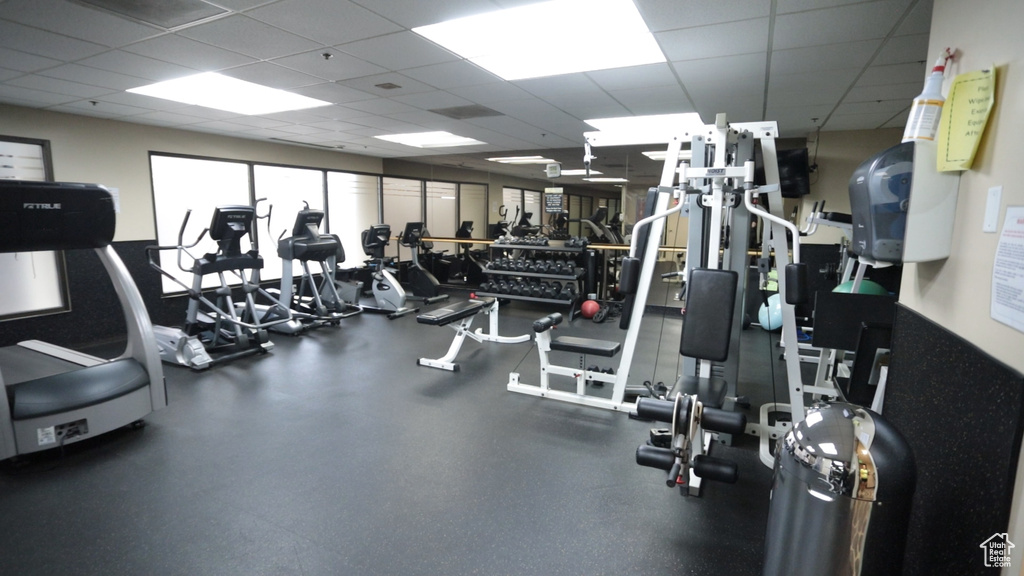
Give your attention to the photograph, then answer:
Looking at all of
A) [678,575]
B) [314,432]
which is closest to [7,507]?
[314,432]

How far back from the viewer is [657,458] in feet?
6.37

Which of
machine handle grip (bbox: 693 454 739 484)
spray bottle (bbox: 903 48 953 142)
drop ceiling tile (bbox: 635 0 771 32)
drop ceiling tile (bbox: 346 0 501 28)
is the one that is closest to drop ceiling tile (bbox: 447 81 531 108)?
drop ceiling tile (bbox: 346 0 501 28)

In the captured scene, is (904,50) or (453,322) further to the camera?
(453,322)

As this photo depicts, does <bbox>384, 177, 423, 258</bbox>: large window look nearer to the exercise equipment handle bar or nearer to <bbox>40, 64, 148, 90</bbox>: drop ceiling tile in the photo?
<bbox>40, 64, 148, 90</bbox>: drop ceiling tile

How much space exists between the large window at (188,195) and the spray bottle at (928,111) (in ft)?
21.0

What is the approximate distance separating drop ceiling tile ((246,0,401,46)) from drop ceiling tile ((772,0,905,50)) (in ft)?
7.19

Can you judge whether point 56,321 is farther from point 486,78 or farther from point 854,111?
point 854,111

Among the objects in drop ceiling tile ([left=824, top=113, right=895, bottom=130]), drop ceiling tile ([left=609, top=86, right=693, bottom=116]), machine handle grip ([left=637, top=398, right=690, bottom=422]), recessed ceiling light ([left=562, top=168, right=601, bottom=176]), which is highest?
recessed ceiling light ([left=562, top=168, right=601, bottom=176])

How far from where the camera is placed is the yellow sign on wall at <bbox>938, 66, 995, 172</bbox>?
1231 millimetres

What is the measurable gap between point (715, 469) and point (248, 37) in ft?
11.3

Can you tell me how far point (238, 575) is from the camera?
183 cm

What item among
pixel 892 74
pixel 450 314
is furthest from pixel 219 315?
pixel 892 74

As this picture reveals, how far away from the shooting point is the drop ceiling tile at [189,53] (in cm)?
288

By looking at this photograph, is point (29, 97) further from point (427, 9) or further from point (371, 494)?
point (371, 494)
